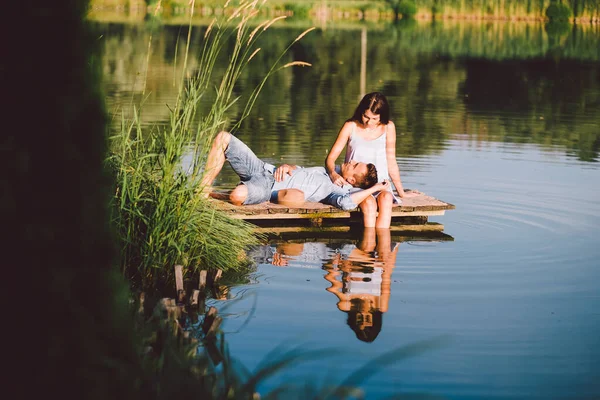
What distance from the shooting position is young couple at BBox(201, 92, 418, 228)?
8.63 m

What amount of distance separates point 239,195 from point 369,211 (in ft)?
3.80

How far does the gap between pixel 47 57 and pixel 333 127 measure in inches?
504

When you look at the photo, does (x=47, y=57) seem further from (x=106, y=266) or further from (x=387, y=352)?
(x=387, y=352)

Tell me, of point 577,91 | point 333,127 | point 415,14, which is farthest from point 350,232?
point 415,14

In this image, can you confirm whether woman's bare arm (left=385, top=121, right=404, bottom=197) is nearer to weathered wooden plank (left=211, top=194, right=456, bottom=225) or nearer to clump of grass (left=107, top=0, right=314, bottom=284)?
weathered wooden plank (left=211, top=194, right=456, bottom=225)

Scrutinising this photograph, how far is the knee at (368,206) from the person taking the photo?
8.79 m

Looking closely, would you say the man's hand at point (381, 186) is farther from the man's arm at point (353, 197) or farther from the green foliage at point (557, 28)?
the green foliage at point (557, 28)

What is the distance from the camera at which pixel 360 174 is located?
355 inches

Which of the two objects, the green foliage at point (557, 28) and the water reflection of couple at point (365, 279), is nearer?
the water reflection of couple at point (365, 279)

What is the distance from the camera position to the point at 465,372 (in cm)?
526

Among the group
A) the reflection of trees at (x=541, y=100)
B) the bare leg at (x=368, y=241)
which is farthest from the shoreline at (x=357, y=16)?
the bare leg at (x=368, y=241)

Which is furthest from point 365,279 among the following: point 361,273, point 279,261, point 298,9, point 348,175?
point 298,9

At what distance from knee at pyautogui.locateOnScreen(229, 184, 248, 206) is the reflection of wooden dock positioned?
7 cm

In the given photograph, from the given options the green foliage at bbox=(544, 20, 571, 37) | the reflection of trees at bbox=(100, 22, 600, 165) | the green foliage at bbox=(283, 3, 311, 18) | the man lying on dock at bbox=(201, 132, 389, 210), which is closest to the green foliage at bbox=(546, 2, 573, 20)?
the green foliage at bbox=(544, 20, 571, 37)
